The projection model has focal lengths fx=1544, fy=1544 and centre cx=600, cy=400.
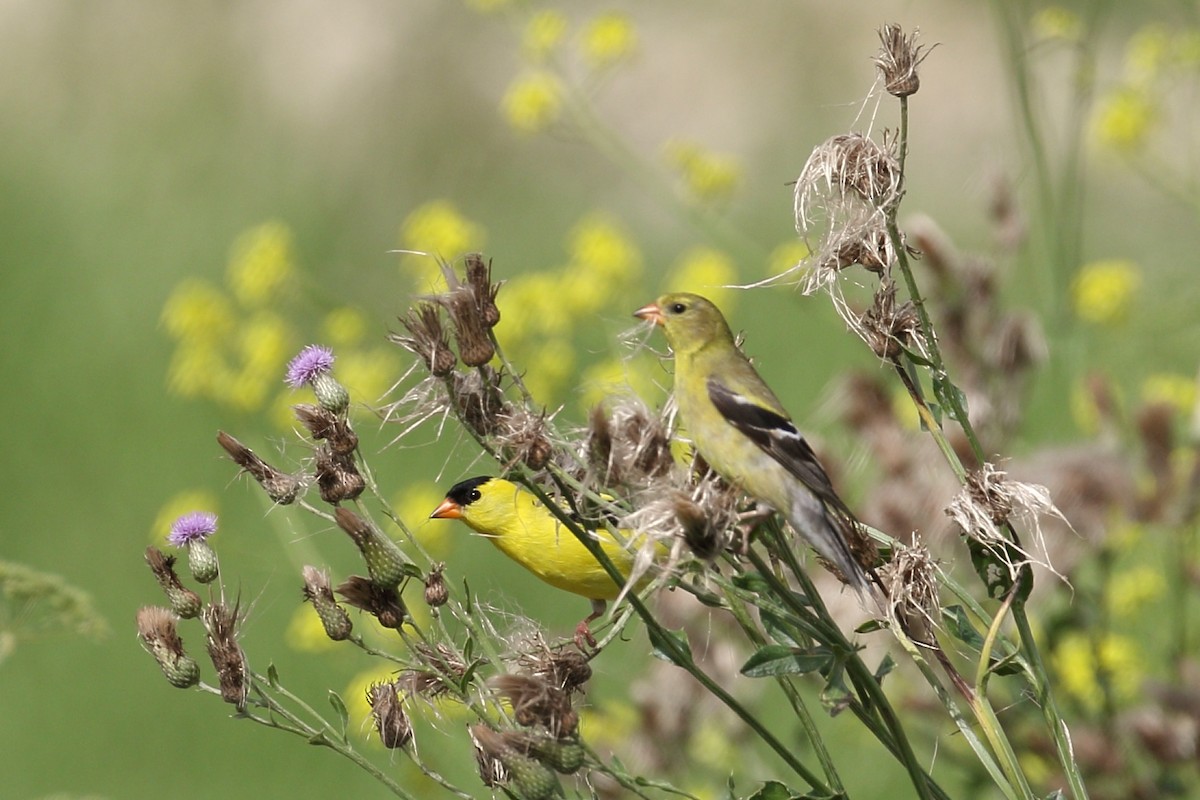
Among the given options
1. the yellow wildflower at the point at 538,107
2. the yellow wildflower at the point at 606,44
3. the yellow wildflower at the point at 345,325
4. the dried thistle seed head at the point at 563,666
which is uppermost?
the yellow wildflower at the point at 606,44

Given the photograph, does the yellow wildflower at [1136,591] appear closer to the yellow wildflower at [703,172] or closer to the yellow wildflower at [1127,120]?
the yellow wildflower at [1127,120]

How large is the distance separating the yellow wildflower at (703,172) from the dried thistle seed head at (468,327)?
2582 millimetres

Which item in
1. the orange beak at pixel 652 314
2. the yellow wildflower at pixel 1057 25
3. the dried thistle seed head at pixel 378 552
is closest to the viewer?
the dried thistle seed head at pixel 378 552

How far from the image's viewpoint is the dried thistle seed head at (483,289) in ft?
6.06

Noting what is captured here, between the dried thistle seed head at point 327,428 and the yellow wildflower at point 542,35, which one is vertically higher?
the yellow wildflower at point 542,35

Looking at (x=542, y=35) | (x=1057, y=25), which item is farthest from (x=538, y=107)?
(x=1057, y=25)

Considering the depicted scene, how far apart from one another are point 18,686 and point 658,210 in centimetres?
530

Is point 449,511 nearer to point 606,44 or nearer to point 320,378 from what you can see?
point 320,378

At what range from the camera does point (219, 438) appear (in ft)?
6.37

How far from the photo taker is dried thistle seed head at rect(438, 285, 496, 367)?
72.4 inches

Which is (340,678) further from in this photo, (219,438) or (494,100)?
(494,100)

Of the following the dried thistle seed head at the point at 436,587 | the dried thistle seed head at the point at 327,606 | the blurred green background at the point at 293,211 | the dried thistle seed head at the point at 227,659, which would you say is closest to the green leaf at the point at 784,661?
the dried thistle seed head at the point at 436,587

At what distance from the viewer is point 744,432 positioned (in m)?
2.21

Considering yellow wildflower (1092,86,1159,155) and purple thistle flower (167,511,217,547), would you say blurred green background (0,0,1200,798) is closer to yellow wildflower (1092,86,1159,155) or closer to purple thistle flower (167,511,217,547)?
yellow wildflower (1092,86,1159,155)
